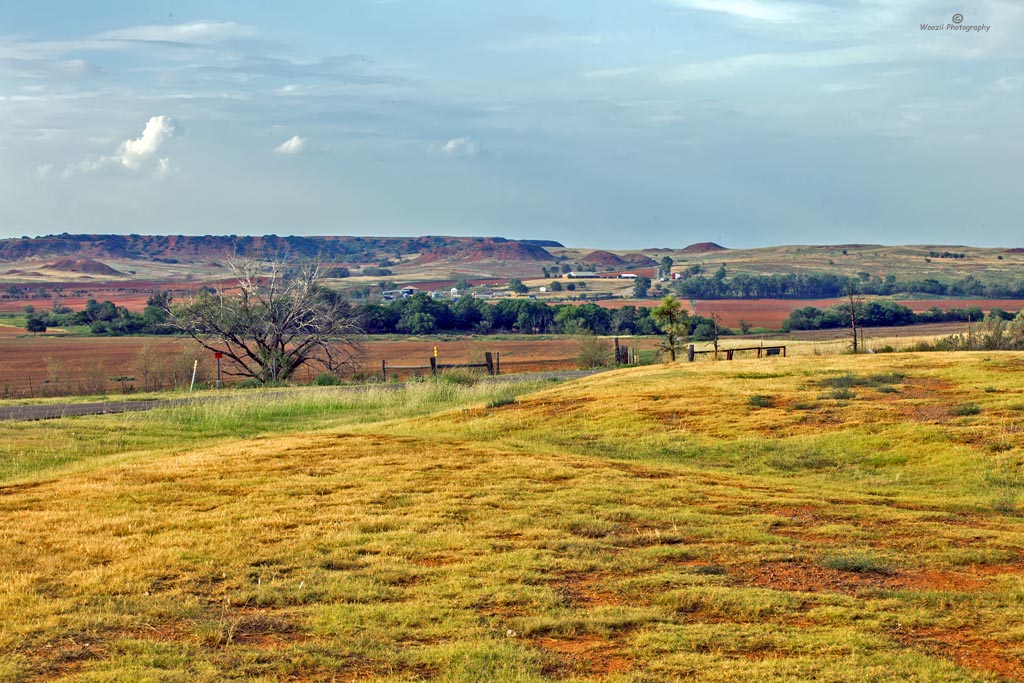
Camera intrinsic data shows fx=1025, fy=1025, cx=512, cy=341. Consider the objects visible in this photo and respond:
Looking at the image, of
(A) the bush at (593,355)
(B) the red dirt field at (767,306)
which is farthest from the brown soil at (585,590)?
(B) the red dirt field at (767,306)

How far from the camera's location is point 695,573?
827 cm

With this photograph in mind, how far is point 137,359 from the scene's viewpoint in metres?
49.4

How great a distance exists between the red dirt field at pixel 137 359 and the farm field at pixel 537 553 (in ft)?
73.5

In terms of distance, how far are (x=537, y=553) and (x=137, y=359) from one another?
4443 cm

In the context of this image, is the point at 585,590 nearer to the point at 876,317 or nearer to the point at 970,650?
the point at 970,650

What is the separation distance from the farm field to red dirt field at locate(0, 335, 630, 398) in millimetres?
22402

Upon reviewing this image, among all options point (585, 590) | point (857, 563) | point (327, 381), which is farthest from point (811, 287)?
point (585, 590)

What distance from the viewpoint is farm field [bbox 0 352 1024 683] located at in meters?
6.39

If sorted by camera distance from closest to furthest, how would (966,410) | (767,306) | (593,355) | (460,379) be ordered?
(966,410) < (460,379) < (593,355) < (767,306)

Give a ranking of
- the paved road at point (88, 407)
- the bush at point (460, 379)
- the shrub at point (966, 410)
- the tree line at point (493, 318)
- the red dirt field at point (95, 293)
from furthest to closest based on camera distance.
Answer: the red dirt field at point (95, 293), the tree line at point (493, 318), the bush at point (460, 379), the paved road at point (88, 407), the shrub at point (966, 410)

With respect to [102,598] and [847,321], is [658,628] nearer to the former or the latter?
[102,598]

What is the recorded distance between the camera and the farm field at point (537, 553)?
639 cm

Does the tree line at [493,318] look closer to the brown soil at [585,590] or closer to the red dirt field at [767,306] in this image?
the red dirt field at [767,306]

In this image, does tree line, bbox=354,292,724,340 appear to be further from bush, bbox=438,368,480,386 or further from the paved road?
the paved road
